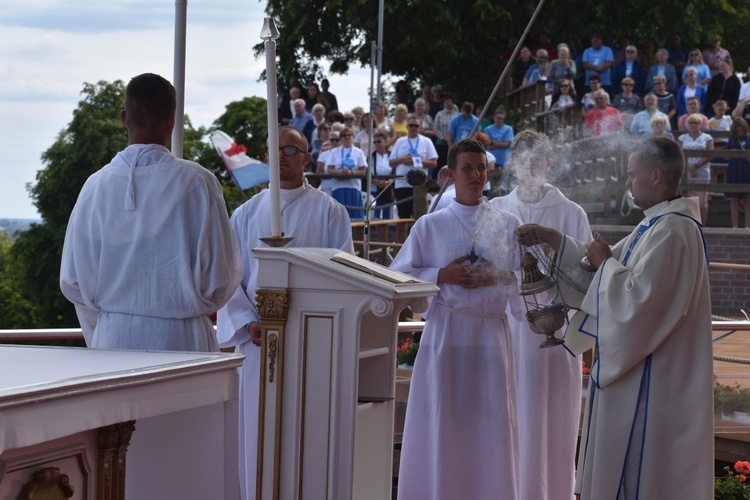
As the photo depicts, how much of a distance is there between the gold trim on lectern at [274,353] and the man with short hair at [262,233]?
981mm

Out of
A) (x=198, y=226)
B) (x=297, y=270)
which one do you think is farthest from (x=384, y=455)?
(x=198, y=226)

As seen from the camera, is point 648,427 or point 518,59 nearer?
point 648,427

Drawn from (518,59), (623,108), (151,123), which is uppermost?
(518,59)

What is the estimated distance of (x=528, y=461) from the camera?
18.0ft

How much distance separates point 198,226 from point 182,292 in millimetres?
233

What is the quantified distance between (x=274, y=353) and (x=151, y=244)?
0.55m

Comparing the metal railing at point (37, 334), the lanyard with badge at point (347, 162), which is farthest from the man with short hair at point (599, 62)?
the metal railing at point (37, 334)

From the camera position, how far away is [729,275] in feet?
48.8

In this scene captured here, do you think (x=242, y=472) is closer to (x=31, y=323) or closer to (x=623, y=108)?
(x=623, y=108)

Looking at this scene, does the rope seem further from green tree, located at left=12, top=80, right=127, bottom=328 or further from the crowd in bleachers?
green tree, located at left=12, top=80, right=127, bottom=328

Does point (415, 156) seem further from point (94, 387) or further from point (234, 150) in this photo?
point (94, 387)

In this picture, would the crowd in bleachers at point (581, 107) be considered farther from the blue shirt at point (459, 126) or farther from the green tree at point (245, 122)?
the green tree at point (245, 122)

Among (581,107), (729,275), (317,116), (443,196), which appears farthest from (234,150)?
(443,196)

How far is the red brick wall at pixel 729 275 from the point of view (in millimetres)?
14695
